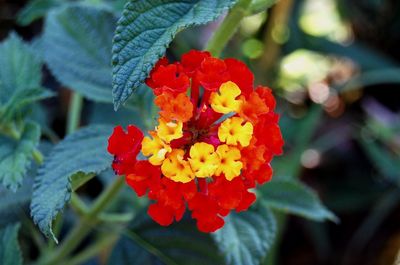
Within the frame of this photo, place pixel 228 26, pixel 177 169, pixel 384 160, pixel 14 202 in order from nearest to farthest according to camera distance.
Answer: pixel 177 169, pixel 228 26, pixel 14 202, pixel 384 160

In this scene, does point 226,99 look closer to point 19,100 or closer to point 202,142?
point 202,142

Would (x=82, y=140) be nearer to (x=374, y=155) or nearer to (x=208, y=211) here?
(x=208, y=211)

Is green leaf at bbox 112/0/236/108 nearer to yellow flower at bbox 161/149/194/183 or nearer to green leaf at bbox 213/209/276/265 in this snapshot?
yellow flower at bbox 161/149/194/183

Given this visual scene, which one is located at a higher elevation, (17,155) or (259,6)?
(259,6)

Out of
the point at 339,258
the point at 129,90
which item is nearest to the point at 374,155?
the point at 339,258

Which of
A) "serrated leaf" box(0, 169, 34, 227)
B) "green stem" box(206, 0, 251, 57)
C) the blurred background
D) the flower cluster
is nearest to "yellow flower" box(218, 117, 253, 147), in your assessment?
the flower cluster

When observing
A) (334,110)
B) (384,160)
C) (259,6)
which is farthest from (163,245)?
(334,110)

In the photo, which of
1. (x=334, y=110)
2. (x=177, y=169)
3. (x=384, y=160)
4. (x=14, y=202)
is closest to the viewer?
(x=177, y=169)
